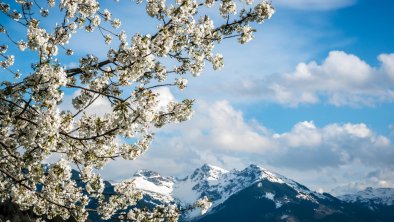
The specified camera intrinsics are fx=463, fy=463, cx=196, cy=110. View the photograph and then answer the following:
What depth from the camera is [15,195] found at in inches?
489

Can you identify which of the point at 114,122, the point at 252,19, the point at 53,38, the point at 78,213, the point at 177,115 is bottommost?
the point at 78,213

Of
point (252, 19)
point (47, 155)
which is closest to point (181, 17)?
point (252, 19)

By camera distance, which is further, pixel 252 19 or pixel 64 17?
pixel 252 19

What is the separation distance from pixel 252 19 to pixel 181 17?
292cm

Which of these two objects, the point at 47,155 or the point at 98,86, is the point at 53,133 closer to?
the point at 47,155

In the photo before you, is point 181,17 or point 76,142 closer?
point 181,17

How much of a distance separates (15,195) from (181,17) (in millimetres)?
6600

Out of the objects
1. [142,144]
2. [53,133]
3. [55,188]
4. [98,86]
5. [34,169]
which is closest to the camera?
[53,133]

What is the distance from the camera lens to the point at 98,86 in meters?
13.5

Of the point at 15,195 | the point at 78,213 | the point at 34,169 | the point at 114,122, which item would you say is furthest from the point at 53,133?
the point at 78,213

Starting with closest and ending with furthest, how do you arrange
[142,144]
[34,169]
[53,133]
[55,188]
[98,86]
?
[53,133] < [34,169] < [55,188] < [98,86] < [142,144]

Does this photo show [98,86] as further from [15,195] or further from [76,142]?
[15,195]

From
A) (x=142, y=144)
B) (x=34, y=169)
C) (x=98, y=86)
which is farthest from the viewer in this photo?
(x=142, y=144)

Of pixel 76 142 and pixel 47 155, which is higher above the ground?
pixel 76 142
